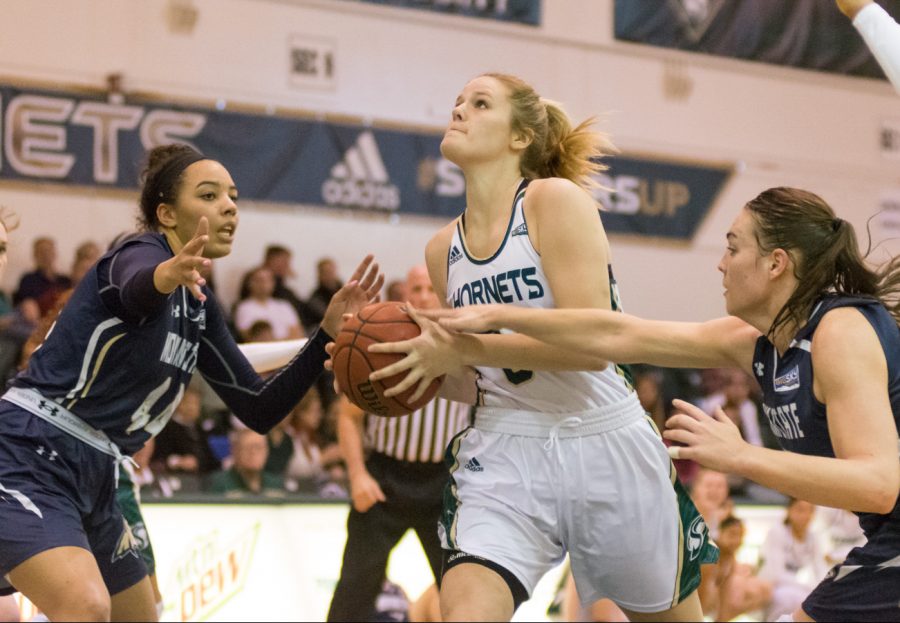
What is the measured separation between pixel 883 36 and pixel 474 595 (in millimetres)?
2218

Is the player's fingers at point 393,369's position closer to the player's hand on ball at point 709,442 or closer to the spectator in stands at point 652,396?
the player's hand on ball at point 709,442

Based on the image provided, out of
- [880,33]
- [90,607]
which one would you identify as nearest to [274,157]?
[880,33]

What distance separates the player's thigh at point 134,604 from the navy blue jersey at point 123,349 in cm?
47

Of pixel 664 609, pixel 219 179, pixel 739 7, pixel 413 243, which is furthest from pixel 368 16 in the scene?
pixel 664 609

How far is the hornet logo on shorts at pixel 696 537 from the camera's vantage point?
3.79 m

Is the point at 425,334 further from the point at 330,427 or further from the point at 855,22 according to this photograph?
the point at 330,427

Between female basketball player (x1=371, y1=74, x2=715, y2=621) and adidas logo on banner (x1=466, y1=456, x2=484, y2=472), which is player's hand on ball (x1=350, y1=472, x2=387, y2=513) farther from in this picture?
adidas logo on banner (x1=466, y1=456, x2=484, y2=472)

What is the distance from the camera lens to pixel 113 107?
1099 cm

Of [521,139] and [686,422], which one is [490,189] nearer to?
[521,139]

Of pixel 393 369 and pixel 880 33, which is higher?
pixel 880 33

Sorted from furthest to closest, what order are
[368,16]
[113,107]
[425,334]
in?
[368,16] < [113,107] < [425,334]

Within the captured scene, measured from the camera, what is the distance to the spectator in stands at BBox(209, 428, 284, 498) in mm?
7824

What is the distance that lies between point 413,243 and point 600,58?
10.6ft

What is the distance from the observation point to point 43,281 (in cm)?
990
